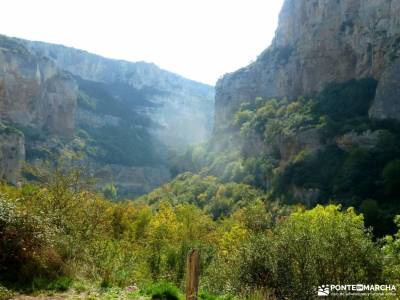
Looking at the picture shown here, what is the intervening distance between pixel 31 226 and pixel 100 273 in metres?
2.58

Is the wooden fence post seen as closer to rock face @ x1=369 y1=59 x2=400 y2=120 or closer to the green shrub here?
the green shrub

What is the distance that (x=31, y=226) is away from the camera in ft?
38.2

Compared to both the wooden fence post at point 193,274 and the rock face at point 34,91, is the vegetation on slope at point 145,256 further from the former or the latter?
the rock face at point 34,91

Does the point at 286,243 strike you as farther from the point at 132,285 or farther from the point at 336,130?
the point at 336,130

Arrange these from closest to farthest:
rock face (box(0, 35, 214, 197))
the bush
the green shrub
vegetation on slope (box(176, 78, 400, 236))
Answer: the green shrub → the bush → vegetation on slope (box(176, 78, 400, 236)) → rock face (box(0, 35, 214, 197))

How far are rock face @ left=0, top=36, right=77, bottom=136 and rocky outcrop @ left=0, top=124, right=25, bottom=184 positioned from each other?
70.2 feet

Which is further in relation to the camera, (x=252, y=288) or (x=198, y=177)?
(x=198, y=177)

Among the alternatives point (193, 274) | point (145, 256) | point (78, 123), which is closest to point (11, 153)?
point (145, 256)

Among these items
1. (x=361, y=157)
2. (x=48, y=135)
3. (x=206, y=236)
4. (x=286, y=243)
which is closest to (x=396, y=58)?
(x=361, y=157)

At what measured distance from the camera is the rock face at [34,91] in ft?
334

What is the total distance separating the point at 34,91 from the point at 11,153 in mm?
39919

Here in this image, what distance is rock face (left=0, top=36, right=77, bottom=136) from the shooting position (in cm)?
10169

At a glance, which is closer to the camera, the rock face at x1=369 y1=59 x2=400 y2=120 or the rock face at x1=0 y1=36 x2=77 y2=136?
the rock face at x1=369 y1=59 x2=400 y2=120

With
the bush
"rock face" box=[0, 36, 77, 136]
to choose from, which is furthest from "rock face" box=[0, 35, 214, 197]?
the bush
